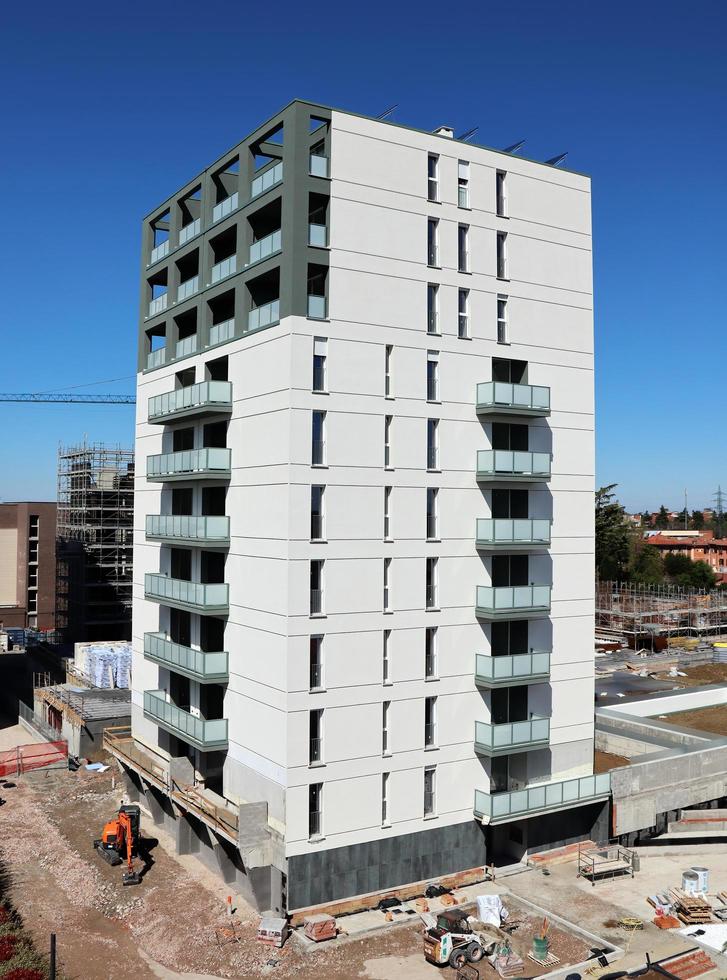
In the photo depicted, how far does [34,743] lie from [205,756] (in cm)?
2322

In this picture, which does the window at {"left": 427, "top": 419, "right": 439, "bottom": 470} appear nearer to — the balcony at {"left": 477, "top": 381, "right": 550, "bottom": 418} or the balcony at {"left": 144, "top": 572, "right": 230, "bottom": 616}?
the balcony at {"left": 477, "top": 381, "right": 550, "bottom": 418}

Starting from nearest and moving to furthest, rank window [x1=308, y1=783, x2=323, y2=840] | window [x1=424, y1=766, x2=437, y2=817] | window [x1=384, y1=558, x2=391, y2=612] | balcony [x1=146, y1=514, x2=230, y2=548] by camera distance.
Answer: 1. window [x1=308, y1=783, x2=323, y2=840]
2. window [x1=384, y1=558, x2=391, y2=612]
3. window [x1=424, y1=766, x2=437, y2=817]
4. balcony [x1=146, y1=514, x2=230, y2=548]

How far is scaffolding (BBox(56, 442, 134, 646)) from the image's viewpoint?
69.8m

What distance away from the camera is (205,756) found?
3375cm

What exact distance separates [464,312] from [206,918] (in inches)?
911

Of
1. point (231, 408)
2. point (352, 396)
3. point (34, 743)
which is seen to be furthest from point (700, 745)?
point (34, 743)

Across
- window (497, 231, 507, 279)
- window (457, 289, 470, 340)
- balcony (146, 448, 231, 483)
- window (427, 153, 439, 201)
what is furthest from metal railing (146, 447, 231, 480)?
window (497, 231, 507, 279)

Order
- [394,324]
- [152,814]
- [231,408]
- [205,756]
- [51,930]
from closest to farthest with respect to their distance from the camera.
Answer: [51,930] < [394,324] < [231,408] < [205,756] < [152,814]

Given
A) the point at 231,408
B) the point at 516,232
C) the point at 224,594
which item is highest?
the point at 516,232

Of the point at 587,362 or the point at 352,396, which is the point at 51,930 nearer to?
the point at 352,396

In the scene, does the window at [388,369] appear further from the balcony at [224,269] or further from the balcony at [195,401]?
the balcony at [224,269]

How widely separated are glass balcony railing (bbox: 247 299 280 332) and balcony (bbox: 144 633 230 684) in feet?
39.8

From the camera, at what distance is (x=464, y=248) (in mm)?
31172

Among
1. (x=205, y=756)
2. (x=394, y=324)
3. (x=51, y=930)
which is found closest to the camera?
(x=51, y=930)
